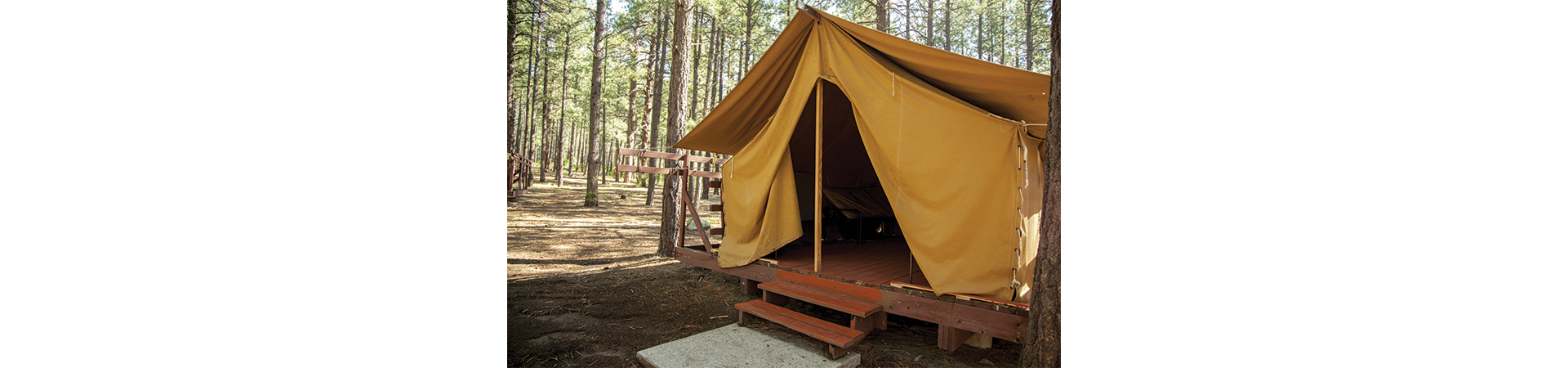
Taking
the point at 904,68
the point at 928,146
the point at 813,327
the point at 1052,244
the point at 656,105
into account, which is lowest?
the point at 813,327

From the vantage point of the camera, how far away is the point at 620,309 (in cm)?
441

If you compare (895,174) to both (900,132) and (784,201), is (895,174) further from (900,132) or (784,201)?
(784,201)

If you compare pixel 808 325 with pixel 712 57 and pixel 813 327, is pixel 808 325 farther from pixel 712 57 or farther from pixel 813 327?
pixel 712 57

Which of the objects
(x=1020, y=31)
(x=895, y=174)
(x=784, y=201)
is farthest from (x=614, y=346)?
(x=1020, y=31)

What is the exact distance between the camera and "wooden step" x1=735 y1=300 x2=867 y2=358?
10.2ft

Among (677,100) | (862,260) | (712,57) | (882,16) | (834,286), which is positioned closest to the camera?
(834,286)

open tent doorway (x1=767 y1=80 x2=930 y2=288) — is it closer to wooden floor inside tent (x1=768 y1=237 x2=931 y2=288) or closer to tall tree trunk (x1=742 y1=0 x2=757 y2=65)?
wooden floor inside tent (x1=768 y1=237 x2=931 y2=288)

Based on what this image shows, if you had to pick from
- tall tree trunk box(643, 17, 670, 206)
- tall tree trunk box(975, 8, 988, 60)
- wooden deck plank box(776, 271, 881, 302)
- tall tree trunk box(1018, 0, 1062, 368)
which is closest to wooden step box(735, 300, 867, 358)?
wooden deck plank box(776, 271, 881, 302)

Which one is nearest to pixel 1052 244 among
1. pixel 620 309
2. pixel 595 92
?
pixel 620 309

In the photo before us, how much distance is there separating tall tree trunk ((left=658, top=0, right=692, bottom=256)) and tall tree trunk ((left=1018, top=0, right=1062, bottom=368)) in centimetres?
543

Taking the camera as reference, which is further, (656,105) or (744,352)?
(656,105)

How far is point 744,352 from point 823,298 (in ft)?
2.52

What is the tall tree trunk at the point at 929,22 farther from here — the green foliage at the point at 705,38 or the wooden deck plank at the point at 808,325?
the wooden deck plank at the point at 808,325

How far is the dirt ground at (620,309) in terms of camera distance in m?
3.26
